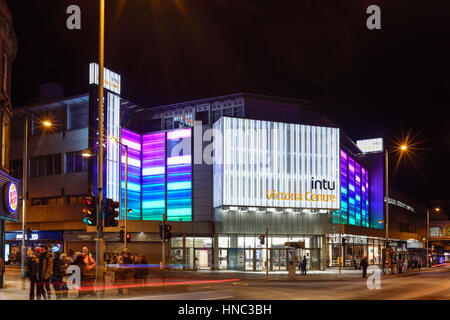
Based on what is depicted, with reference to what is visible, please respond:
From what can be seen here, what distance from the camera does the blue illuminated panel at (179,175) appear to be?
57.4 metres

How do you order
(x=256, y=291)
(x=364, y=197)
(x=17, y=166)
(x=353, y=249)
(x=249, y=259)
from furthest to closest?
(x=364, y=197) → (x=353, y=249) → (x=17, y=166) → (x=249, y=259) → (x=256, y=291)

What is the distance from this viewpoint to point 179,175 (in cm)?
5806

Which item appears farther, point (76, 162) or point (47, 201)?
point (47, 201)

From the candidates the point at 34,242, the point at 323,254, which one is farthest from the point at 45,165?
the point at 323,254

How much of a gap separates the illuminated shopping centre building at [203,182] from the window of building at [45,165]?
0.11 metres

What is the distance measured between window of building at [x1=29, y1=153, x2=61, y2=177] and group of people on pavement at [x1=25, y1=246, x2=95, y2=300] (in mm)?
36935

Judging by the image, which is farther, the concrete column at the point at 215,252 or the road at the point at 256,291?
the concrete column at the point at 215,252

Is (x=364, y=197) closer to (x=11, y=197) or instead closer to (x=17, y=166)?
(x=17, y=166)

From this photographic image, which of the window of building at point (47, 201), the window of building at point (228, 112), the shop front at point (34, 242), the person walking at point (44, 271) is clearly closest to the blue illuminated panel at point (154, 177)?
the window of building at point (228, 112)

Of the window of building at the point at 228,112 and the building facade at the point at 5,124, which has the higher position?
the window of building at the point at 228,112

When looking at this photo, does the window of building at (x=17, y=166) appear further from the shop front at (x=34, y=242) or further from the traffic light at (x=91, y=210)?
the traffic light at (x=91, y=210)

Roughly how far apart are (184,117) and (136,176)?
9243 millimetres

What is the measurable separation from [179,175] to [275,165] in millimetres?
10653
